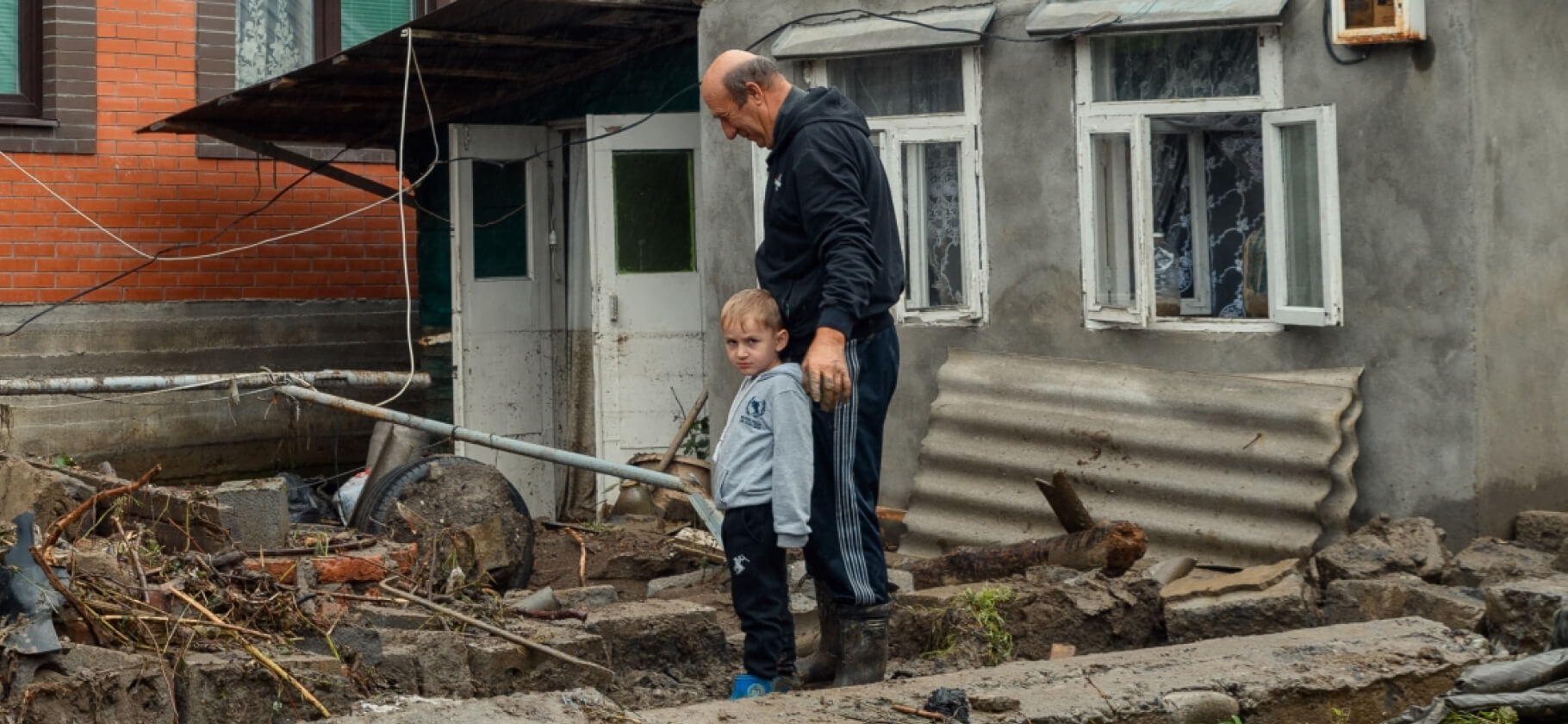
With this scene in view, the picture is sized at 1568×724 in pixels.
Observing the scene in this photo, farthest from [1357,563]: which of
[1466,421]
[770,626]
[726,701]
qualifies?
[726,701]

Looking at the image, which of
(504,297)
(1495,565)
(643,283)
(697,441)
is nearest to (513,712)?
(1495,565)

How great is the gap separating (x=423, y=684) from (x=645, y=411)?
5.56 m

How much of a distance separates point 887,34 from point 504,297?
12.4 ft

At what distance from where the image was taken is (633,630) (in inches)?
217

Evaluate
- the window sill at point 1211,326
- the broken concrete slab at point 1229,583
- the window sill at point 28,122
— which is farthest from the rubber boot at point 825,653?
the window sill at point 28,122

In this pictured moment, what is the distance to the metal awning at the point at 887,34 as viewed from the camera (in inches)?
327

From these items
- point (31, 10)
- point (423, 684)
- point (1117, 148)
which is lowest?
point (423, 684)

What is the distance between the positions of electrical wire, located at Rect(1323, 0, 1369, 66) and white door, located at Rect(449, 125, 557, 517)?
18.0 ft

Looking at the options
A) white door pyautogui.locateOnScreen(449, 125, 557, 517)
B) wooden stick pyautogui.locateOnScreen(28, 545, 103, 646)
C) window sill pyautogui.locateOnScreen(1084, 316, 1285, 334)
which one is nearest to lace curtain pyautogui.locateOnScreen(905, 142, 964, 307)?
window sill pyautogui.locateOnScreen(1084, 316, 1285, 334)

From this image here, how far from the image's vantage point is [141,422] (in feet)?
37.9

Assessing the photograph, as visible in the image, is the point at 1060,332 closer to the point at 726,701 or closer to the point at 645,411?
the point at 645,411

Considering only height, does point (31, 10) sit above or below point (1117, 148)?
above

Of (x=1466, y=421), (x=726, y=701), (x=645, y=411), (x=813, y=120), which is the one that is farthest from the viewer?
(x=645, y=411)

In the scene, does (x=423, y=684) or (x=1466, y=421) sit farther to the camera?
(x=1466, y=421)
